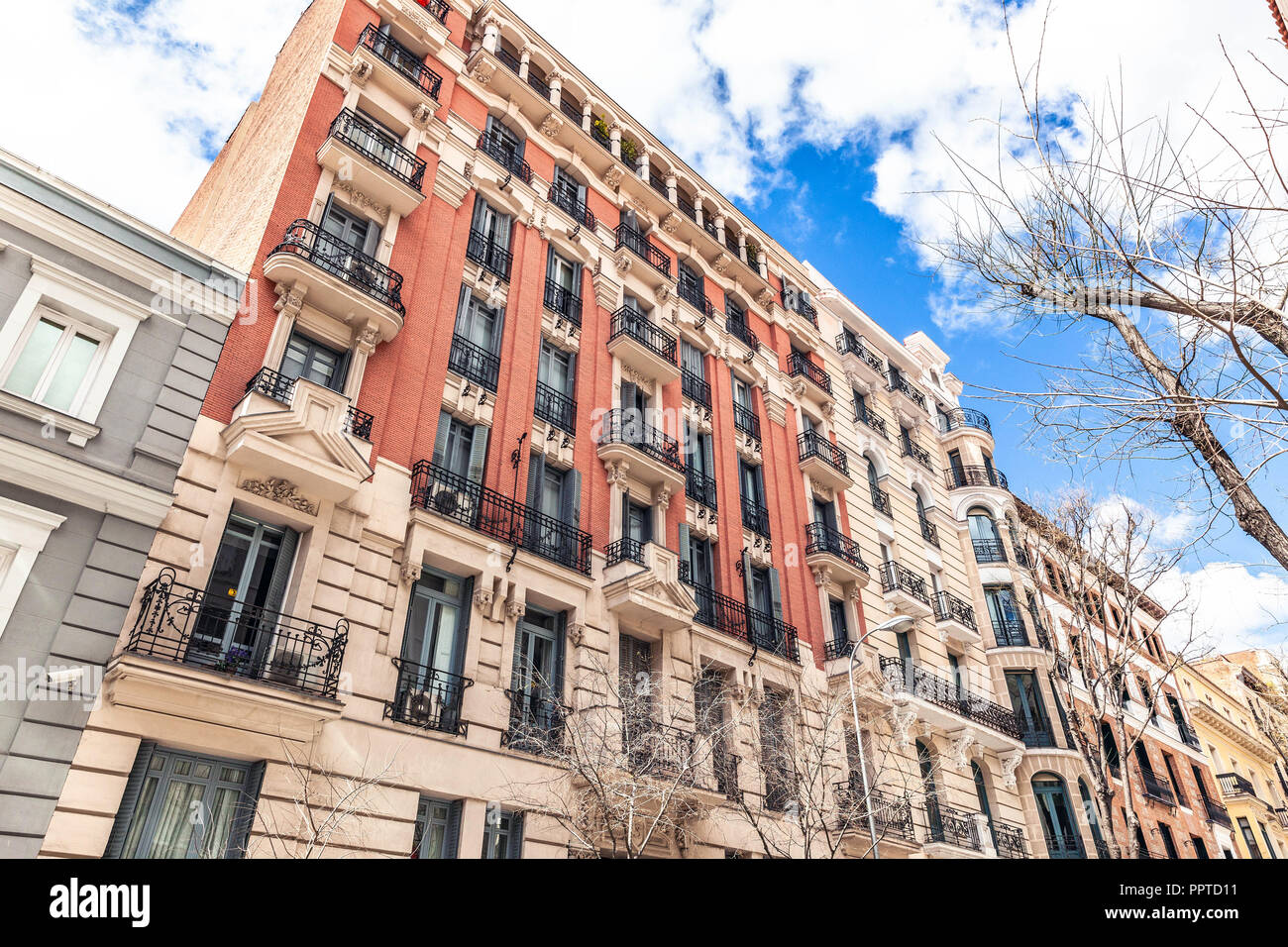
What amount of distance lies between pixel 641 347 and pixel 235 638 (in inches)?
553

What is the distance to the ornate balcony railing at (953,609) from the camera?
2997 centimetres

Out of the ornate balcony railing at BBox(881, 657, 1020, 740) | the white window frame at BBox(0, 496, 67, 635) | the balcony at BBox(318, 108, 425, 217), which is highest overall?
the balcony at BBox(318, 108, 425, 217)

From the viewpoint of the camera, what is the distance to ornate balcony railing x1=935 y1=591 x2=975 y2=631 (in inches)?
1180

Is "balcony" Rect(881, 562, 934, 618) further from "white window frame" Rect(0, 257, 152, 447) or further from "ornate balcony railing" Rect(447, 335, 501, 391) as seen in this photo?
"white window frame" Rect(0, 257, 152, 447)

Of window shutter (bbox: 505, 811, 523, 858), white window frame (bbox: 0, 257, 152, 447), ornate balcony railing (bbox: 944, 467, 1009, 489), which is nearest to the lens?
white window frame (bbox: 0, 257, 152, 447)

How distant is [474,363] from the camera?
19.6 m

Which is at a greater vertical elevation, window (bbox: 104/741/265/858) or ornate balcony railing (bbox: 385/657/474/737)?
ornate balcony railing (bbox: 385/657/474/737)

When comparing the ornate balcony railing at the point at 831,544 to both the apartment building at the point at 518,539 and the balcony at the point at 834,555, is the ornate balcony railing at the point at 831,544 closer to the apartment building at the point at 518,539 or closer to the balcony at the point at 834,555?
the balcony at the point at 834,555

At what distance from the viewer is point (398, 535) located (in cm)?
1559

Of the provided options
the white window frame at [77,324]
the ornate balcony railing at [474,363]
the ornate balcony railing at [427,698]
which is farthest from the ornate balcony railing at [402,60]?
the ornate balcony railing at [427,698]

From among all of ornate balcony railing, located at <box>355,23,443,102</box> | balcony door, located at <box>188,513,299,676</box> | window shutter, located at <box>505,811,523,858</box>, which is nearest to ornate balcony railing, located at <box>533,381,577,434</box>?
balcony door, located at <box>188,513,299,676</box>

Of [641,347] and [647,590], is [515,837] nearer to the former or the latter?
[647,590]

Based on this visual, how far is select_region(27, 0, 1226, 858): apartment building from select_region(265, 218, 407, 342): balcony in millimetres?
72
